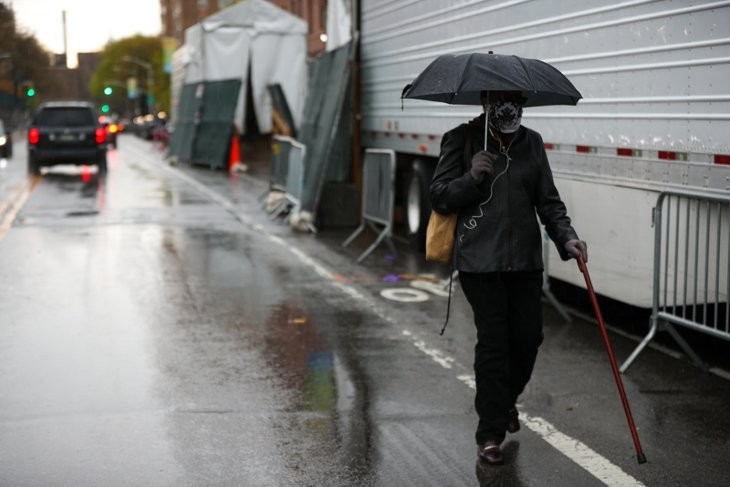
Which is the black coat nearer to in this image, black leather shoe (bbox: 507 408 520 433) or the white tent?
black leather shoe (bbox: 507 408 520 433)

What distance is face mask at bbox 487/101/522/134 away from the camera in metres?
5.46

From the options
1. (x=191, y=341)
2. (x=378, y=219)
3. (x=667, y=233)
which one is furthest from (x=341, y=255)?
(x=667, y=233)

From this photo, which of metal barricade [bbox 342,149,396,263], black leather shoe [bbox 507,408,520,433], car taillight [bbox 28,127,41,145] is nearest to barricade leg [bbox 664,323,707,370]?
black leather shoe [bbox 507,408,520,433]

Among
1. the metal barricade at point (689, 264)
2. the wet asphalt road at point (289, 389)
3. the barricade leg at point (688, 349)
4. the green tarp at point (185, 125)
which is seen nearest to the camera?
the wet asphalt road at point (289, 389)

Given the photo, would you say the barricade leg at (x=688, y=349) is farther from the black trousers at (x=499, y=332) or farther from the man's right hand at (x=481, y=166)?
the man's right hand at (x=481, y=166)

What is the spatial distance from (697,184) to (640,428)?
2136 millimetres

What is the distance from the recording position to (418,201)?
13.8 meters

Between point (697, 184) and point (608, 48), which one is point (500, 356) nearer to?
point (697, 184)

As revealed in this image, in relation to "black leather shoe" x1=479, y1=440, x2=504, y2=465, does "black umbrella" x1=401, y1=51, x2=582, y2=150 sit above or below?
above

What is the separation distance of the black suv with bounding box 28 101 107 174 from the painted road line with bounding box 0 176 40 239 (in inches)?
101

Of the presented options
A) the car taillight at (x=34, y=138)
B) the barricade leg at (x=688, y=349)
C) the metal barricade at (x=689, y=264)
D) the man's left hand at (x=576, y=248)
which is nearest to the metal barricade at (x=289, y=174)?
the metal barricade at (x=689, y=264)

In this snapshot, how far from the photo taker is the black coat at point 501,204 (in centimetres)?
542

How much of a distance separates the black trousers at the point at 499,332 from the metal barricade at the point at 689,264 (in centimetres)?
206

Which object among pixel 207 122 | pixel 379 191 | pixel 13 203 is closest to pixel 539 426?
pixel 379 191
